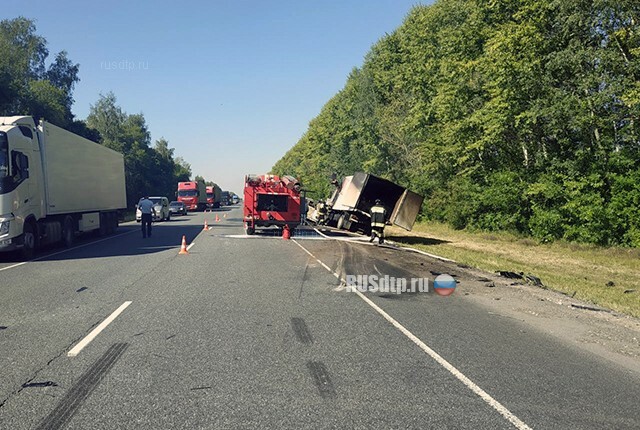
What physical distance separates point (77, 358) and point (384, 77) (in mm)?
49156

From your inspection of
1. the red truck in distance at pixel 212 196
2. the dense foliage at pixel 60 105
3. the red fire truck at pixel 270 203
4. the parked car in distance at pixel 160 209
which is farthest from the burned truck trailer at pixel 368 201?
the red truck in distance at pixel 212 196

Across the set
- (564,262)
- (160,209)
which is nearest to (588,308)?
(564,262)

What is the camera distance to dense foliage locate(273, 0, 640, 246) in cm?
1827

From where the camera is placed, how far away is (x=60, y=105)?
169 ft

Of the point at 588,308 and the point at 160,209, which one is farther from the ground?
the point at 160,209

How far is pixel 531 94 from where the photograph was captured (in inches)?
856

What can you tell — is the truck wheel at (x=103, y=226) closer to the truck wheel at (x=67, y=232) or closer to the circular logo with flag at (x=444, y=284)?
the truck wheel at (x=67, y=232)

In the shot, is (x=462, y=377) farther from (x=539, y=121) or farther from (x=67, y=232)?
(x=539, y=121)

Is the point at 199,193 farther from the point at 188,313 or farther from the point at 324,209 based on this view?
the point at 188,313

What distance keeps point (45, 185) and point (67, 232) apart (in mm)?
2829

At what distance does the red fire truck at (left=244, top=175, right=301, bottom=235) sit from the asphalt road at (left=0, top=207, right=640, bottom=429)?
12.9 meters

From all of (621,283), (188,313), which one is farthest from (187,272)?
(621,283)

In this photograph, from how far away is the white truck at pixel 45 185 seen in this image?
1373 cm

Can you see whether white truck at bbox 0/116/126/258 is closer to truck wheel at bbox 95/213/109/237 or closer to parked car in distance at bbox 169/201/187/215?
truck wheel at bbox 95/213/109/237
